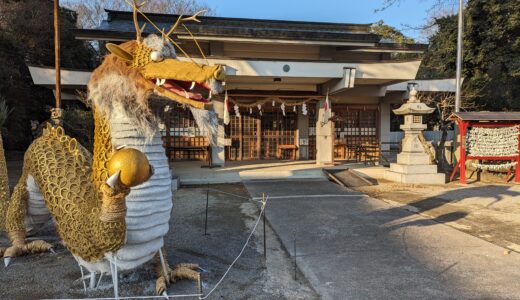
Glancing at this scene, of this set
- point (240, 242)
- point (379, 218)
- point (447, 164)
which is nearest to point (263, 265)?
point (240, 242)

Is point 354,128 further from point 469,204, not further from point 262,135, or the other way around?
point 469,204

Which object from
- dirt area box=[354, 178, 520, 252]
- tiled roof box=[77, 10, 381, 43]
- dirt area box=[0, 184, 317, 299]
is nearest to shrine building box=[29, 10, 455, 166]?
tiled roof box=[77, 10, 381, 43]

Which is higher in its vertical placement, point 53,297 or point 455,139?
point 455,139

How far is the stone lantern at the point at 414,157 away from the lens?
422 inches

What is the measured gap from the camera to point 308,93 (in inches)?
568

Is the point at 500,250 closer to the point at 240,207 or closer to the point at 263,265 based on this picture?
the point at 263,265

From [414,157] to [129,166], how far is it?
10.4 metres

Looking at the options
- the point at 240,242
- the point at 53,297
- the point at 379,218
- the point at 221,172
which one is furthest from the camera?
the point at 221,172

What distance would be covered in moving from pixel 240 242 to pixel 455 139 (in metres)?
11.4

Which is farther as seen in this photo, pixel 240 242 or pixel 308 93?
pixel 308 93

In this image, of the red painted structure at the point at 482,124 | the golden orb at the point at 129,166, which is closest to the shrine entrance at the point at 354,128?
the red painted structure at the point at 482,124

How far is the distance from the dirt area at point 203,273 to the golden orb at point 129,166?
164 cm

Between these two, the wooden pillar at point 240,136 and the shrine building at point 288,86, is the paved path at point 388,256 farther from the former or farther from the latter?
the wooden pillar at point 240,136

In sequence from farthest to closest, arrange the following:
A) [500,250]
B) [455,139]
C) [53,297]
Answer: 1. [455,139]
2. [500,250]
3. [53,297]
